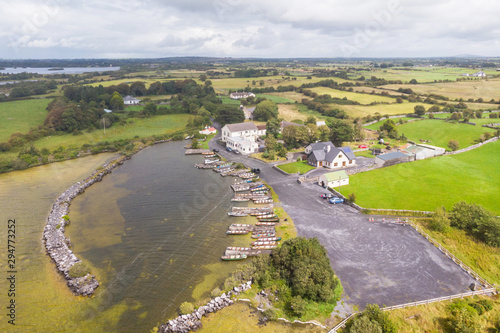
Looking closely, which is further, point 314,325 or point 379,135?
point 379,135

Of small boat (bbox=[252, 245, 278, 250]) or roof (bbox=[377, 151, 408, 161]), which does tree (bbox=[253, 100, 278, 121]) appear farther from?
small boat (bbox=[252, 245, 278, 250])

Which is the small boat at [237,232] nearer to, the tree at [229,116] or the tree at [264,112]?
the tree at [229,116]

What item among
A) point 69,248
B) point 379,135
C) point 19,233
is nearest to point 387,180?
point 379,135

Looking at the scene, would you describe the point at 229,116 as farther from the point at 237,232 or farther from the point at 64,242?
the point at 64,242

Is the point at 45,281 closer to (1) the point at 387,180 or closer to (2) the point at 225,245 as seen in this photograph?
(2) the point at 225,245

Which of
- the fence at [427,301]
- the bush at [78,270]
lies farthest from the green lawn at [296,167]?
the bush at [78,270]

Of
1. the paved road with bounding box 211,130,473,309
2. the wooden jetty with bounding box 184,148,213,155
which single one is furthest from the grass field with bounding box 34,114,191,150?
the paved road with bounding box 211,130,473,309
